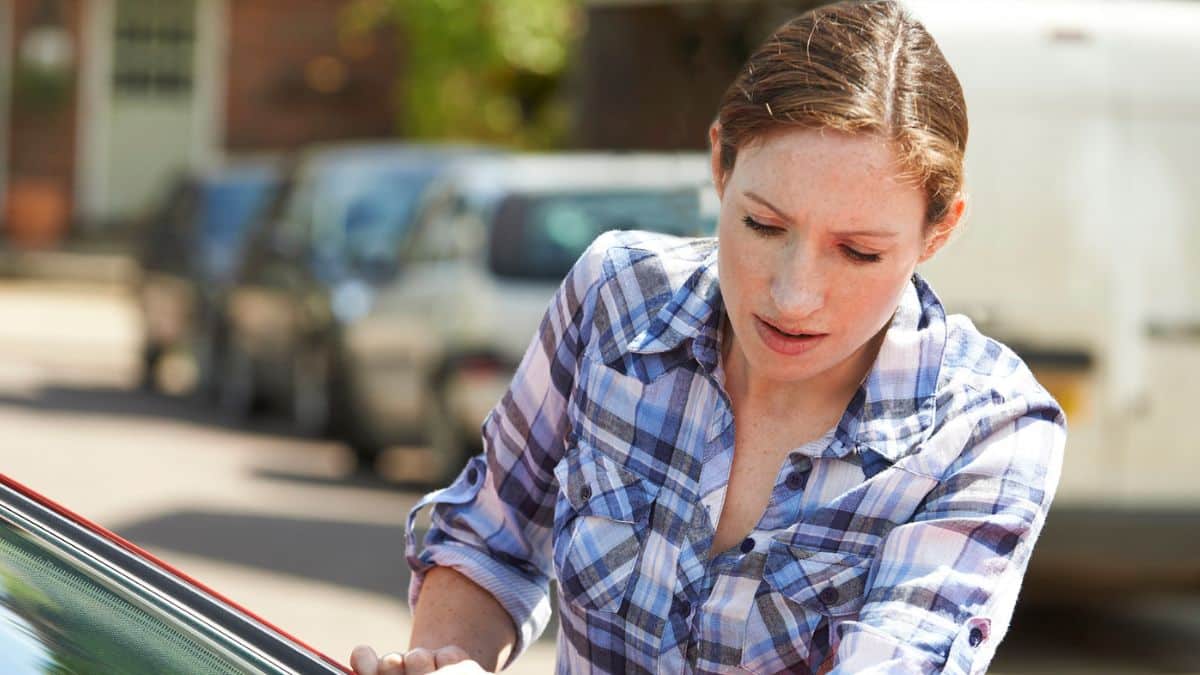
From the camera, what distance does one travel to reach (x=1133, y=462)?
21.9 ft

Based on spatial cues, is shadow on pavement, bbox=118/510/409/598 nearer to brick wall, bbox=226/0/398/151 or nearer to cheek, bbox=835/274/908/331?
cheek, bbox=835/274/908/331

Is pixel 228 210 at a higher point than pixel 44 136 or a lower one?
higher

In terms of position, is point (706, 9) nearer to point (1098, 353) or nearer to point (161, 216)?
point (1098, 353)

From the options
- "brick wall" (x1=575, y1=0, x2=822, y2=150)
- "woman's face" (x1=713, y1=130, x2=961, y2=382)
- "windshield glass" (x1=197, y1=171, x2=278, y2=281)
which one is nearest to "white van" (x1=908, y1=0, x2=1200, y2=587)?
"brick wall" (x1=575, y1=0, x2=822, y2=150)

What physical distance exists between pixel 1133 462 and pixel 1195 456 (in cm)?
21

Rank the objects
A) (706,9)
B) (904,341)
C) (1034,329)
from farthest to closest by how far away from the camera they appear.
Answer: (706,9), (1034,329), (904,341)

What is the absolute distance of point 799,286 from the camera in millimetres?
2018

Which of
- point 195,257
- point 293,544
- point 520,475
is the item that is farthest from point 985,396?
point 195,257

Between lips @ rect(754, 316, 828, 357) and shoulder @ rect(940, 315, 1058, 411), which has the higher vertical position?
lips @ rect(754, 316, 828, 357)

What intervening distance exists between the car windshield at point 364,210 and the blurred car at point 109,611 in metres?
9.10

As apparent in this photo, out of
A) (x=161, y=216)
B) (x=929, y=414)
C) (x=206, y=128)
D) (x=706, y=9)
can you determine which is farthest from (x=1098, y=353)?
(x=206, y=128)

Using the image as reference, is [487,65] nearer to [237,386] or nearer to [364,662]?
[237,386]

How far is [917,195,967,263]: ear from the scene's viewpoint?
6.93 ft

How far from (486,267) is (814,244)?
7328 mm
